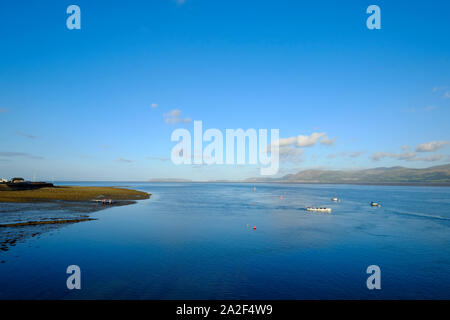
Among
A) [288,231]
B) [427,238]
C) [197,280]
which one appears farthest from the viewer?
[288,231]

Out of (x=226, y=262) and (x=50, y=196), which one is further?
(x=50, y=196)

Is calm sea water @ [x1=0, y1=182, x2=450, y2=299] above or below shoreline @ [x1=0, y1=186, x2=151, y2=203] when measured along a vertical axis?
below

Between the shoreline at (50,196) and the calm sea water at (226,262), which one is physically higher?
the shoreline at (50,196)

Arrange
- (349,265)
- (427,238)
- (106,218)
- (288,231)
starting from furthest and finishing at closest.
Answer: (106,218), (288,231), (427,238), (349,265)

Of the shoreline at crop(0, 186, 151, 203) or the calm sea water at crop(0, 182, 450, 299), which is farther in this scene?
the shoreline at crop(0, 186, 151, 203)

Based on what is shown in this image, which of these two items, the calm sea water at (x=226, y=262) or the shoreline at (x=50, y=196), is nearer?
the calm sea water at (x=226, y=262)

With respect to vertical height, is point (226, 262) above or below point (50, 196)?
below
